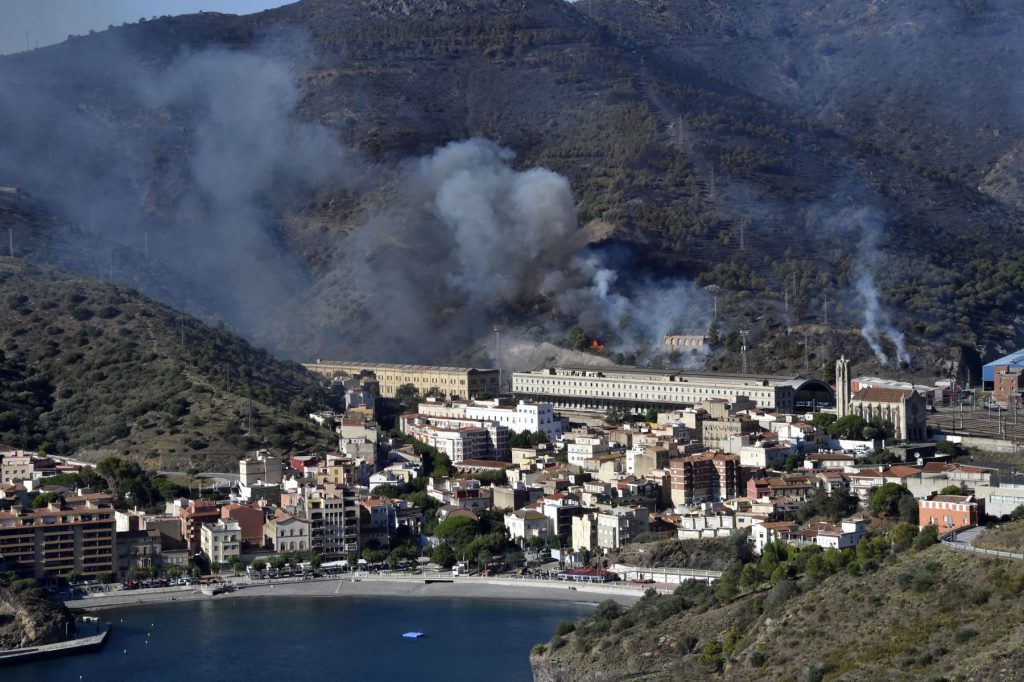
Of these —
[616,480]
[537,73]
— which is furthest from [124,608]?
[537,73]

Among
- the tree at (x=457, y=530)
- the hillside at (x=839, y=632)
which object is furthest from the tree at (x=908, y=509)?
the tree at (x=457, y=530)

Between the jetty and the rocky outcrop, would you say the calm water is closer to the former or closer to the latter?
the jetty

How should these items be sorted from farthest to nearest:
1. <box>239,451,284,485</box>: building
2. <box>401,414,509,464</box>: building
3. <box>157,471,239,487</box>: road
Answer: <box>401,414,509,464</box>: building, <box>157,471,239,487</box>: road, <box>239,451,284,485</box>: building

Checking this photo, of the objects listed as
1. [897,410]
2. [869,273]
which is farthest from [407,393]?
[869,273]

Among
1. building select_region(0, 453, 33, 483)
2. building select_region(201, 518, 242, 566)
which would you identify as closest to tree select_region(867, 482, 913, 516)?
building select_region(201, 518, 242, 566)

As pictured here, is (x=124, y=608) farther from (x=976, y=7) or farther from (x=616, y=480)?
(x=976, y=7)

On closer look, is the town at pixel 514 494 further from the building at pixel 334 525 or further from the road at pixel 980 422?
the road at pixel 980 422
